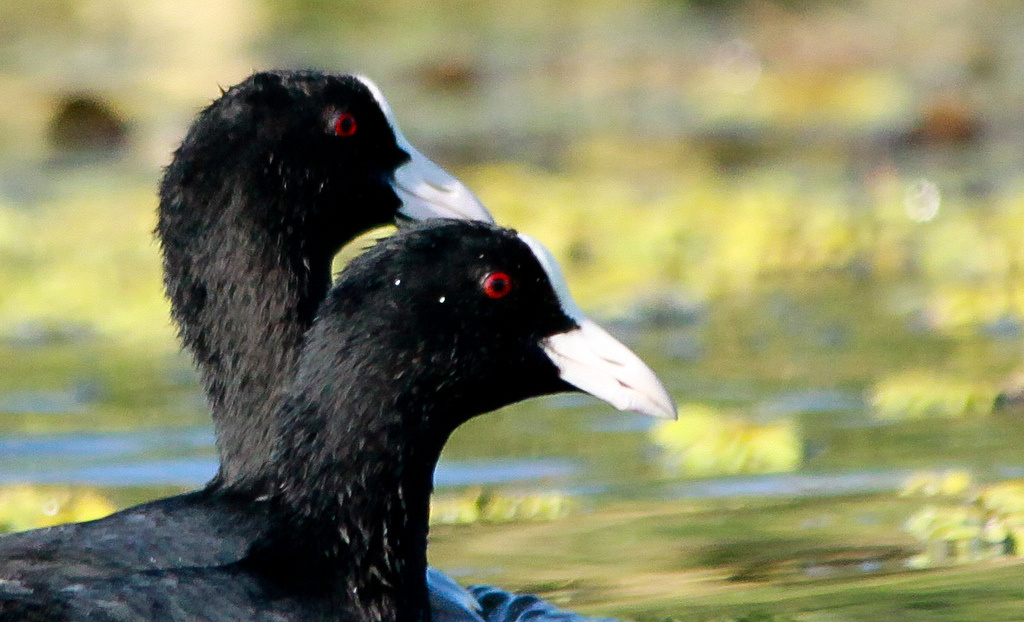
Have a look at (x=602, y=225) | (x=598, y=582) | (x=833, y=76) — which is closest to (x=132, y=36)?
(x=833, y=76)

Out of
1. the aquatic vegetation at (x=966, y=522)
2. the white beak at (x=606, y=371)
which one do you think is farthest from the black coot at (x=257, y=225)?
the aquatic vegetation at (x=966, y=522)

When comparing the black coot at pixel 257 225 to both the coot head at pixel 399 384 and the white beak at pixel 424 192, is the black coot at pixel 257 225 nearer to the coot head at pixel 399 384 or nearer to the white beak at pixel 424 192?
the white beak at pixel 424 192

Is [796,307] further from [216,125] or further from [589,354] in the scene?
[589,354]

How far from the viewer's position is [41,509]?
566 cm

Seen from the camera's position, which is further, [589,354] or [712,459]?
[712,459]

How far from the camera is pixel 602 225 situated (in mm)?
11398

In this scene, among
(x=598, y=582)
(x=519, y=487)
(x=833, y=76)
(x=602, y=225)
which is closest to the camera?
(x=598, y=582)

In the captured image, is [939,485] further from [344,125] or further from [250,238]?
[250,238]

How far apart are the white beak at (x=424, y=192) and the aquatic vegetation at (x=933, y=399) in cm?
198

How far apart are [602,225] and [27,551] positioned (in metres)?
7.69

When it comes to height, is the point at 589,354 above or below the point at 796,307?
below

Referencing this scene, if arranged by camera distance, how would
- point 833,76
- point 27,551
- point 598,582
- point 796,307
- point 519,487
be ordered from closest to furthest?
point 27,551 < point 598,582 < point 519,487 < point 796,307 < point 833,76

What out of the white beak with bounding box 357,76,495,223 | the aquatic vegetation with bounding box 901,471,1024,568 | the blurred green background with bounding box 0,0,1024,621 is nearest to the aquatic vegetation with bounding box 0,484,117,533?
the blurred green background with bounding box 0,0,1024,621

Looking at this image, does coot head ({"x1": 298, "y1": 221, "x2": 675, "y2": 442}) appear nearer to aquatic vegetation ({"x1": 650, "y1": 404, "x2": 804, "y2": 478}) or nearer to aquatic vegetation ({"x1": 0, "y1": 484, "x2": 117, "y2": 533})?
aquatic vegetation ({"x1": 0, "y1": 484, "x2": 117, "y2": 533})
